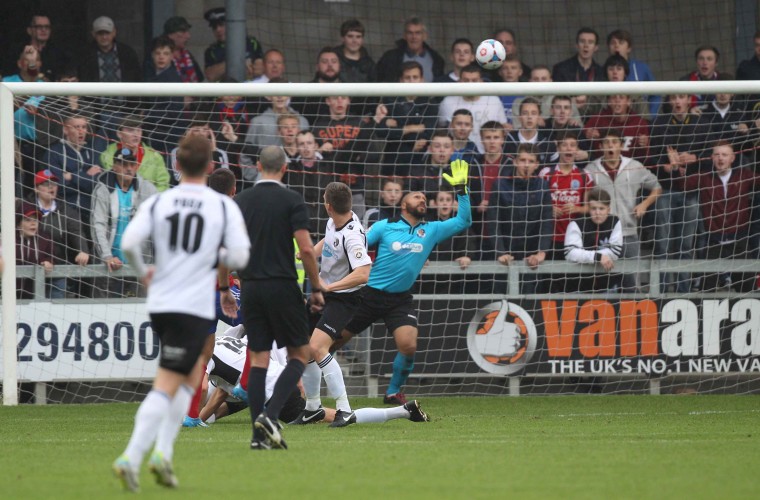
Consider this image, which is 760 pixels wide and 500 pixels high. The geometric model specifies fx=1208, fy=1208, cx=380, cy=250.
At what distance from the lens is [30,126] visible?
42.3ft

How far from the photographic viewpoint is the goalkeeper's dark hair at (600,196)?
13.1 meters

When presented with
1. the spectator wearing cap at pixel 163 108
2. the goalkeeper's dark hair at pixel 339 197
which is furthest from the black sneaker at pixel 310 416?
the spectator wearing cap at pixel 163 108

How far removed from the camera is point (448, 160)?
1352cm

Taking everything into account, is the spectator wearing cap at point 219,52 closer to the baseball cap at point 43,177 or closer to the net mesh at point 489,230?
the net mesh at point 489,230

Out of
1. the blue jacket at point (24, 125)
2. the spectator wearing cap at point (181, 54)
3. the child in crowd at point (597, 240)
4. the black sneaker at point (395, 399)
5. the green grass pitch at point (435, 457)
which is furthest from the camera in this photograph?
the spectator wearing cap at point (181, 54)

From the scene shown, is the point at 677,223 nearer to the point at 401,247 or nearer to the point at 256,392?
the point at 401,247

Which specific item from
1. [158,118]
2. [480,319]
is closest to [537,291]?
[480,319]

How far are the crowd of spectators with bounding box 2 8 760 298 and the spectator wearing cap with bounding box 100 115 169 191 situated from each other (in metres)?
0.02

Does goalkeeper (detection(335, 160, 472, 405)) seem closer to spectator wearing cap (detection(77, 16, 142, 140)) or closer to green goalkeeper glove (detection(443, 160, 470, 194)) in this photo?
green goalkeeper glove (detection(443, 160, 470, 194))

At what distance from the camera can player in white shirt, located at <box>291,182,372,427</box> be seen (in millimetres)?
9836

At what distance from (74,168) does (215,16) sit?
348 centimetres

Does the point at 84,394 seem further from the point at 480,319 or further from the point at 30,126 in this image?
the point at 480,319

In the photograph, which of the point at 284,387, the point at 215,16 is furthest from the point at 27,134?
the point at 284,387

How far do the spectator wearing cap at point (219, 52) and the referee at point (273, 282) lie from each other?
23.5 ft
